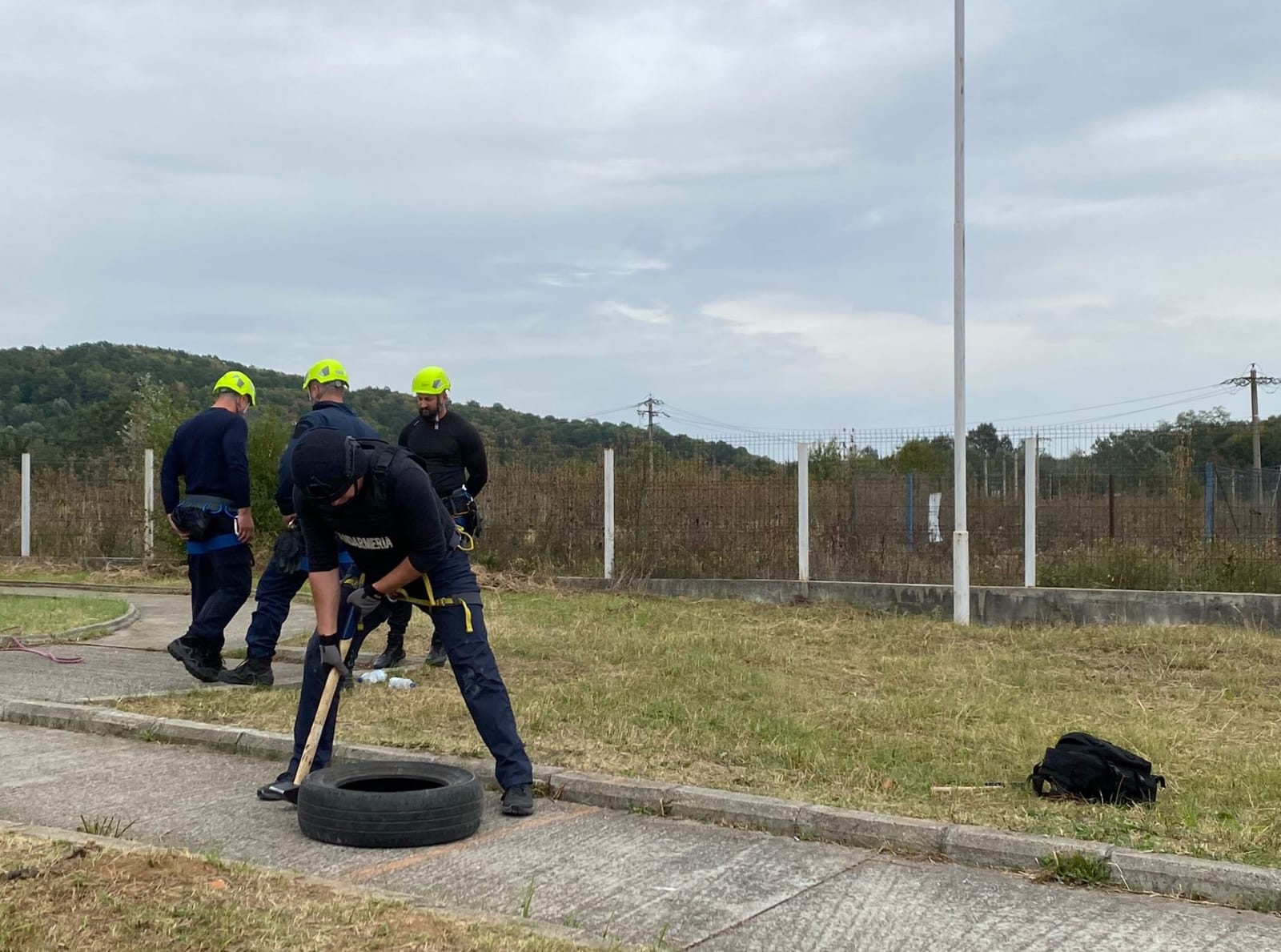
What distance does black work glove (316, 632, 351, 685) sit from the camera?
5.30 metres

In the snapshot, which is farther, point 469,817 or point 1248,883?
point 469,817

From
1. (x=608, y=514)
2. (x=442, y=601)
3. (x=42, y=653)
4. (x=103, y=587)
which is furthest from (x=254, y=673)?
(x=103, y=587)

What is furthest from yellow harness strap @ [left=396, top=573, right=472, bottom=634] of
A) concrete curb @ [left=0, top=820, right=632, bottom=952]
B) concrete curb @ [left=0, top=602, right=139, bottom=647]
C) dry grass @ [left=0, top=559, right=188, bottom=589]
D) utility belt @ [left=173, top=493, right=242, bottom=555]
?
dry grass @ [left=0, top=559, right=188, bottom=589]

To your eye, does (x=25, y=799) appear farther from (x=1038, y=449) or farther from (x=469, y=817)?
(x=1038, y=449)

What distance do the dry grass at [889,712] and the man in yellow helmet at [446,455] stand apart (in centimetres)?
106

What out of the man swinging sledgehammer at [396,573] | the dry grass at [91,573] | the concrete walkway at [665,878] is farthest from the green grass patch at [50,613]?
the man swinging sledgehammer at [396,573]

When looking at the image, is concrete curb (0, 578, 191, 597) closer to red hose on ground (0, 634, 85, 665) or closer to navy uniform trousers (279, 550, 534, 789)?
red hose on ground (0, 634, 85, 665)

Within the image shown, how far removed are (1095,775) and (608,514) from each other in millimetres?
11612

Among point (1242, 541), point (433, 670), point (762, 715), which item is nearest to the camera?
point (762, 715)

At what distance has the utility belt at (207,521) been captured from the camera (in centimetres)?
826

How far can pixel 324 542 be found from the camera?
535cm

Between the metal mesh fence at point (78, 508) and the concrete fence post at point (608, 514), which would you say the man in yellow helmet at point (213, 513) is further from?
the metal mesh fence at point (78, 508)

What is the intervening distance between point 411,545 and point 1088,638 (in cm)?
808

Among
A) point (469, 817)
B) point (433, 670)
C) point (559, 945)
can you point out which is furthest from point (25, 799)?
point (433, 670)
